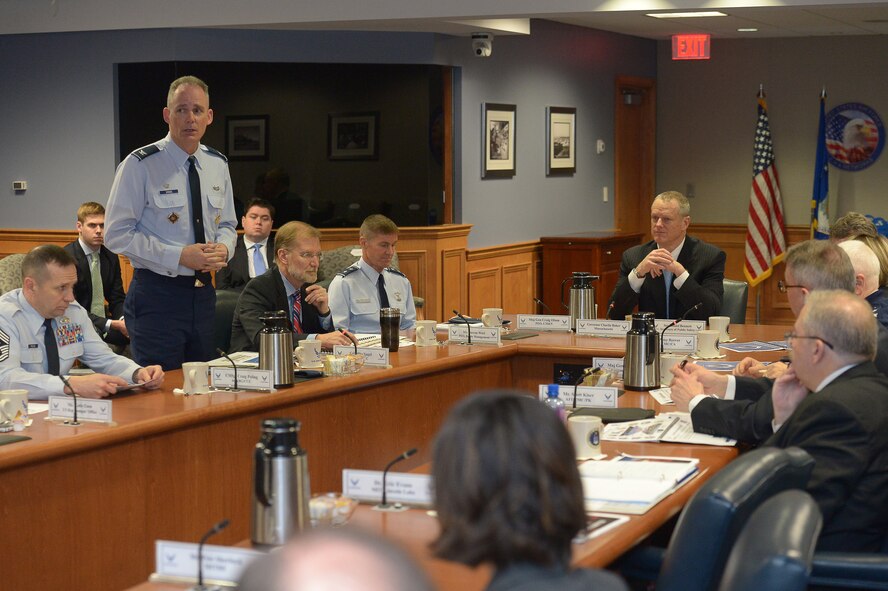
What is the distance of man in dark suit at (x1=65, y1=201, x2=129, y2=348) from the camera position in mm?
6621

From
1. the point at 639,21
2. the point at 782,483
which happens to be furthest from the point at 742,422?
the point at 639,21

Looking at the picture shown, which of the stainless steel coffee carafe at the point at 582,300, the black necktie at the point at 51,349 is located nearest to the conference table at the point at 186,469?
the black necktie at the point at 51,349

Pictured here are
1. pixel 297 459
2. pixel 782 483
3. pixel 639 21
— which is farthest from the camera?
pixel 639 21

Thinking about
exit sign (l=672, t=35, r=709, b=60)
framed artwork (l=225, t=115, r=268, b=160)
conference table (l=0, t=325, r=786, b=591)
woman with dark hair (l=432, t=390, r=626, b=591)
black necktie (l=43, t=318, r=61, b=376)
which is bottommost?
conference table (l=0, t=325, r=786, b=591)

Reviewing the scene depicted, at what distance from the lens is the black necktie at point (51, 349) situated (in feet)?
12.3

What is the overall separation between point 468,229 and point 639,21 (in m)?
2.22

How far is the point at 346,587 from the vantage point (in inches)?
30.2

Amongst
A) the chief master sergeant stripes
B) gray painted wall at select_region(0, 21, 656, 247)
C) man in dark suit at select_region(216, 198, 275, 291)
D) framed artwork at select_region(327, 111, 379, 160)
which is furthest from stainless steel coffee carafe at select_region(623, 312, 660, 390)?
gray painted wall at select_region(0, 21, 656, 247)

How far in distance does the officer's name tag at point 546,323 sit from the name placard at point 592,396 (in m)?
1.73

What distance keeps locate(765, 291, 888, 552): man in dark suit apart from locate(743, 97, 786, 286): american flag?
7.83m

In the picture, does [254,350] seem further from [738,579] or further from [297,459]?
[738,579]

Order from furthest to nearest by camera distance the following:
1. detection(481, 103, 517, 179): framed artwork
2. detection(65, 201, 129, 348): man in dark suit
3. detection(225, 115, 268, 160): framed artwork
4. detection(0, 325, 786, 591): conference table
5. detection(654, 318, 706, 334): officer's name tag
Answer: detection(481, 103, 517, 179): framed artwork
detection(225, 115, 268, 160): framed artwork
detection(65, 201, 129, 348): man in dark suit
detection(654, 318, 706, 334): officer's name tag
detection(0, 325, 786, 591): conference table

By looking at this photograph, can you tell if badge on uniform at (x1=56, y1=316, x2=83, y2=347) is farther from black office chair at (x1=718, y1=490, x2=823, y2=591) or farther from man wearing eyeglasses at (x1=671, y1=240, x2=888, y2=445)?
black office chair at (x1=718, y1=490, x2=823, y2=591)

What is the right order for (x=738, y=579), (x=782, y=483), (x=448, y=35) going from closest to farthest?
(x=738, y=579) < (x=782, y=483) < (x=448, y=35)
